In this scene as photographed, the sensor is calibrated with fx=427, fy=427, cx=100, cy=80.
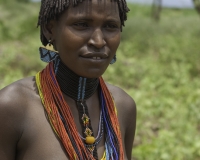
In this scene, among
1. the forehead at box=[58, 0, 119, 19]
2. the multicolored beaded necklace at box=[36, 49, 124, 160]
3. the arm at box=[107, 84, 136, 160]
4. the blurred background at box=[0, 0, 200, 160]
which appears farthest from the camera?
the blurred background at box=[0, 0, 200, 160]

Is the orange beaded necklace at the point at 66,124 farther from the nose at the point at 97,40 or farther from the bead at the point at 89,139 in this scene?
the nose at the point at 97,40

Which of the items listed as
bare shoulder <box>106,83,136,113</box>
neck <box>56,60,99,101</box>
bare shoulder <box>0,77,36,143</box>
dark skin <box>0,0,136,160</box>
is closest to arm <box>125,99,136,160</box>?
bare shoulder <box>106,83,136,113</box>

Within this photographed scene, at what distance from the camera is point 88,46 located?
138 centimetres

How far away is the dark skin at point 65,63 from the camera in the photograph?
4.52ft

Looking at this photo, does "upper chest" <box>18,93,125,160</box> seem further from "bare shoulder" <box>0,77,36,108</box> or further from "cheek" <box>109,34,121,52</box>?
"cheek" <box>109,34,121,52</box>

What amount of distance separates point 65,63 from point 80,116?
0.75ft

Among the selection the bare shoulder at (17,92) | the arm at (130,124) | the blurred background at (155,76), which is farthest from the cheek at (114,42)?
the blurred background at (155,76)

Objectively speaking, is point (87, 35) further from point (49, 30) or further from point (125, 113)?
point (125, 113)

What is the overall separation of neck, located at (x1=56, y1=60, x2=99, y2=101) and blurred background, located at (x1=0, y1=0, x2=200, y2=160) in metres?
1.88

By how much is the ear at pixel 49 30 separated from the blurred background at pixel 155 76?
2.06 m

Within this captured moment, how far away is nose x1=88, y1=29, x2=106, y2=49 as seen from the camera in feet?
4.50

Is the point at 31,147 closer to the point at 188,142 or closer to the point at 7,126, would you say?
the point at 7,126

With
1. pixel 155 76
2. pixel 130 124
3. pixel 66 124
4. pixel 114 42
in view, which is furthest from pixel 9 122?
pixel 155 76

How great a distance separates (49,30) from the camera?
4.87 feet
